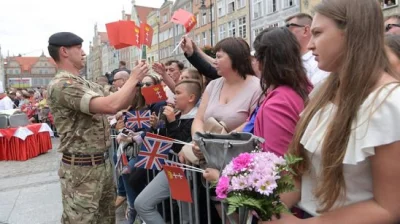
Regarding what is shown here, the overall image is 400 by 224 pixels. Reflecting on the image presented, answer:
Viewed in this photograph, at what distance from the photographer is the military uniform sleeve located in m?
2.84

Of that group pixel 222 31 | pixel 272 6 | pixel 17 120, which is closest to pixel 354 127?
pixel 17 120

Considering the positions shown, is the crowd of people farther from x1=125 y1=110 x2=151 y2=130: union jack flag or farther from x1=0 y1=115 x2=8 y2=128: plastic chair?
x1=0 y1=115 x2=8 y2=128: plastic chair

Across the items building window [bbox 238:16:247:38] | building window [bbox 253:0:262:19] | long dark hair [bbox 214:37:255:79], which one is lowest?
long dark hair [bbox 214:37:255:79]

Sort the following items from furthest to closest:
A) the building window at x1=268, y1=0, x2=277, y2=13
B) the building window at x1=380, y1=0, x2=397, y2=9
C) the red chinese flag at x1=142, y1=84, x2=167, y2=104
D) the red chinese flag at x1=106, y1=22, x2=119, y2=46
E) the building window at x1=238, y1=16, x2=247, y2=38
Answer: the building window at x1=238, y1=16, x2=247, y2=38
the building window at x1=268, y1=0, x2=277, y2=13
the building window at x1=380, y1=0, x2=397, y2=9
the red chinese flag at x1=142, y1=84, x2=167, y2=104
the red chinese flag at x1=106, y1=22, x2=119, y2=46

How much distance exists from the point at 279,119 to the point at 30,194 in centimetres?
527

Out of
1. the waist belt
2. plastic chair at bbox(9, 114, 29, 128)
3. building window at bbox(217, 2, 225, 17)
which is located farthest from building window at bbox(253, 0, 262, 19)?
the waist belt

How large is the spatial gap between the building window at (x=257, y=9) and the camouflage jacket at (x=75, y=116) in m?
33.8

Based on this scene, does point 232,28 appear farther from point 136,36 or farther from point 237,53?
point 237,53

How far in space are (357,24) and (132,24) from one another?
2.63 m

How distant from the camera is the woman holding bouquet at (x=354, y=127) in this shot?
1226mm

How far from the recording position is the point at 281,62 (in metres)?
2.18

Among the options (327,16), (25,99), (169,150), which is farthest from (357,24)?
(25,99)

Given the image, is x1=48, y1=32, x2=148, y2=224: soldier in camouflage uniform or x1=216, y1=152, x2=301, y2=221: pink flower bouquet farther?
x1=48, y1=32, x2=148, y2=224: soldier in camouflage uniform

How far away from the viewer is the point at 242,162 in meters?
1.42
